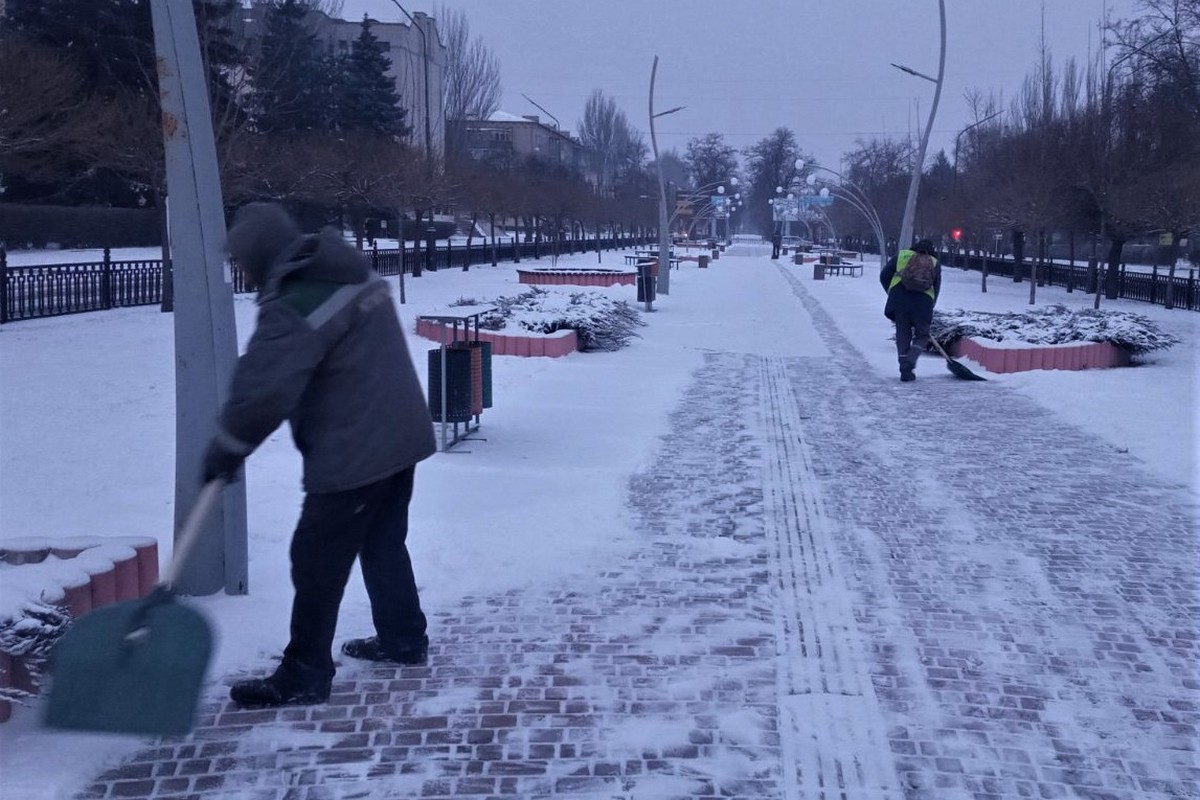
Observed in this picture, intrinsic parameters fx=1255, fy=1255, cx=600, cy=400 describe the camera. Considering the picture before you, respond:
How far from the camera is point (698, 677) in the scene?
16.1 feet

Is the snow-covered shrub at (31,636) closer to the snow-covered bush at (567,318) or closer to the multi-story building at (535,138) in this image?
the snow-covered bush at (567,318)

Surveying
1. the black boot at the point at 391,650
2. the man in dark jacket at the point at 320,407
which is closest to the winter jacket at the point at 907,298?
the black boot at the point at 391,650

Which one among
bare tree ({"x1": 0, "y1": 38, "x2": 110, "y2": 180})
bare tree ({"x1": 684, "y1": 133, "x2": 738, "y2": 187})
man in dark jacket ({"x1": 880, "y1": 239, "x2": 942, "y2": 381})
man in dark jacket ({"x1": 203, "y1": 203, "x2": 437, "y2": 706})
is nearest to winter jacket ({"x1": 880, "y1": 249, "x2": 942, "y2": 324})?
man in dark jacket ({"x1": 880, "y1": 239, "x2": 942, "y2": 381})

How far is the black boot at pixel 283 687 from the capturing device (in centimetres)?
444

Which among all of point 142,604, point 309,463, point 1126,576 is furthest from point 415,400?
point 1126,576

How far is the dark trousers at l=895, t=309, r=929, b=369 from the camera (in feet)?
47.2

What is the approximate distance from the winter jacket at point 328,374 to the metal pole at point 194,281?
4.41 ft

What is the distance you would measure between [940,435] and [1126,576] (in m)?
4.37

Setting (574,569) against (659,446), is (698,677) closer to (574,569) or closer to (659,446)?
(574,569)

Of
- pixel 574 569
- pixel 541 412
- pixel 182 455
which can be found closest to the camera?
pixel 182 455

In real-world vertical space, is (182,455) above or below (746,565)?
above

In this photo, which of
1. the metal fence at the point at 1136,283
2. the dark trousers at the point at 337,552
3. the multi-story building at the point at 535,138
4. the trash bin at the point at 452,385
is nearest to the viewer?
the dark trousers at the point at 337,552

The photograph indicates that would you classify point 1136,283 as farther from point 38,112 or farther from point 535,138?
point 535,138

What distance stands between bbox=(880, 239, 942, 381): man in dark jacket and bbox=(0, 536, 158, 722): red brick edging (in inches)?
419
